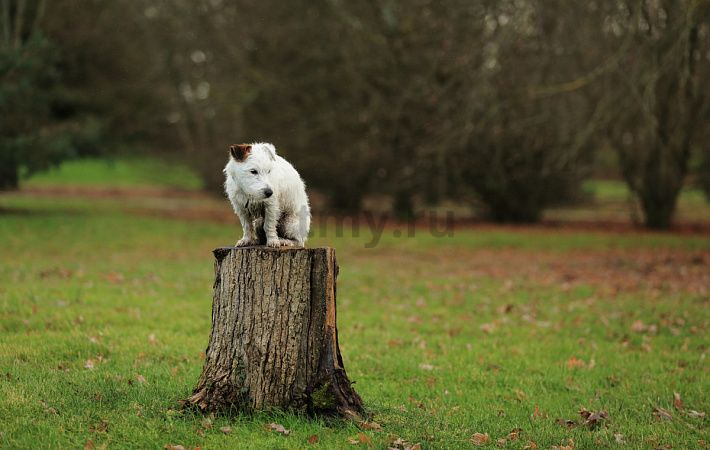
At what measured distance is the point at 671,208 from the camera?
23672mm

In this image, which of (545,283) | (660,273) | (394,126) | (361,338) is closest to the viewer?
(361,338)

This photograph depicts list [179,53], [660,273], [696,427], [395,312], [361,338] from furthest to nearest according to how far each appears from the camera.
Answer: [179,53], [660,273], [395,312], [361,338], [696,427]

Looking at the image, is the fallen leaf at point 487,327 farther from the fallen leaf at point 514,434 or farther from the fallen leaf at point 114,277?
the fallen leaf at point 114,277

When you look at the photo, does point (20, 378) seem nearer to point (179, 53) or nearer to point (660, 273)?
point (660, 273)

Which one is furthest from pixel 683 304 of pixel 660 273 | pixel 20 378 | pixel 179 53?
pixel 179 53

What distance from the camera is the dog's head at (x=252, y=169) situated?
17.2 ft

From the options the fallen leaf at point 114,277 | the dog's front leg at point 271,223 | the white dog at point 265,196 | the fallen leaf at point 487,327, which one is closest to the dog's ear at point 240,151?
the white dog at point 265,196

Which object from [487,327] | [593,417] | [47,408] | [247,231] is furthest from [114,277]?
[593,417]

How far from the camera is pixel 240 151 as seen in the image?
5289 millimetres

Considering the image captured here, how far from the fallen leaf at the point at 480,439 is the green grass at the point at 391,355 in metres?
0.11

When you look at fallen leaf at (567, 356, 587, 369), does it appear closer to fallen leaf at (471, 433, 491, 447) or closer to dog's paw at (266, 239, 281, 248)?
fallen leaf at (471, 433, 491, 447)

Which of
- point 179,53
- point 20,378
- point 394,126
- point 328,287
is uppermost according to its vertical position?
point 179,53

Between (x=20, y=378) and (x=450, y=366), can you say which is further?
(x=450, y=366)

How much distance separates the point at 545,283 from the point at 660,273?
8.81 ft
